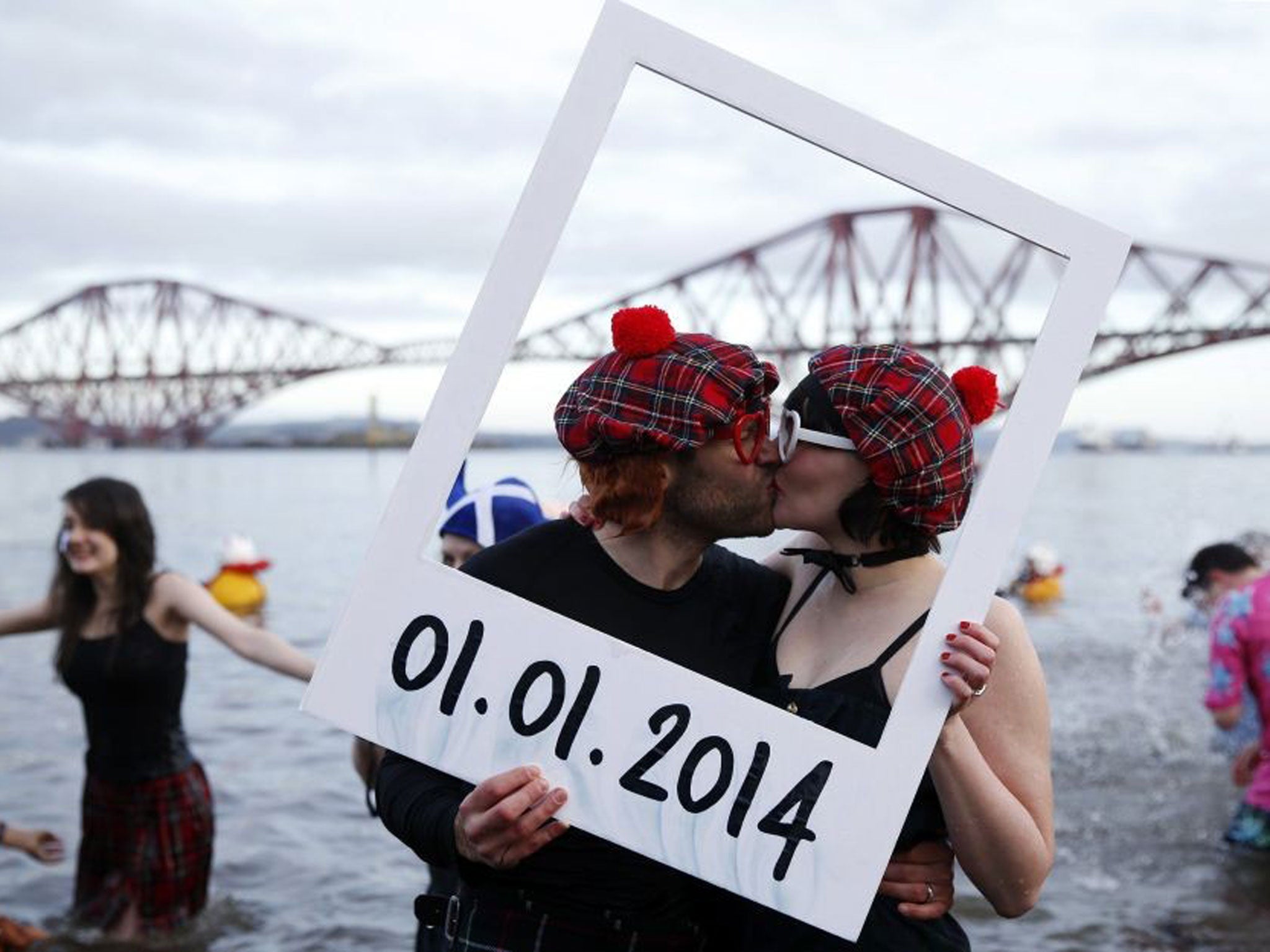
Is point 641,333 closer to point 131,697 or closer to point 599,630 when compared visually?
point 599,630

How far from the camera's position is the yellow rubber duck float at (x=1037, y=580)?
19.4m

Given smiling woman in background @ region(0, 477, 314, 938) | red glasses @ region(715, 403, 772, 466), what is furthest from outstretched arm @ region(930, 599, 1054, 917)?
smiling woman in background @ region(0, 477, 314, 938)

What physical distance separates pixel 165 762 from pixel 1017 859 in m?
3.60

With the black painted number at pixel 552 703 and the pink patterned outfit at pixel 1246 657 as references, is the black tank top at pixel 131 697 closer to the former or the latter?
the black painted number at pixel 552 703

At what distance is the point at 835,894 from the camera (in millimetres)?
2086

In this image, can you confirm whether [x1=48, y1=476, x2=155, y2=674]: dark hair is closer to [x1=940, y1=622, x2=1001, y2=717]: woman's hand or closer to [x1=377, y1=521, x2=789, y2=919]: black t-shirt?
[x1=377, y1=521, x2=789, y2=919]: black t-shirt

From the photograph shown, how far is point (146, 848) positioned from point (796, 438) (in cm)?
379

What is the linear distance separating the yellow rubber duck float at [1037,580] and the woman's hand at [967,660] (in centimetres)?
1789

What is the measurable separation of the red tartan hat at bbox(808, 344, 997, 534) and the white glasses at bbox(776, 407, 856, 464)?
23 mm

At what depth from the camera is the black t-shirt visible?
2.28 m

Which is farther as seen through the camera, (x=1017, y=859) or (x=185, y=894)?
(x=185, y=894)

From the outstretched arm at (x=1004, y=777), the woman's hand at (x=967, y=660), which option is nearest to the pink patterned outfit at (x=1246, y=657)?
the outstretched arm at (x=1004, y=777)

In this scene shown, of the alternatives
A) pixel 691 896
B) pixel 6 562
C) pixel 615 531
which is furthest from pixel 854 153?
pixel 6 562

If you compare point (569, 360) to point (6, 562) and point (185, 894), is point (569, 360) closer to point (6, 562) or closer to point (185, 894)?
point (185, 894)
